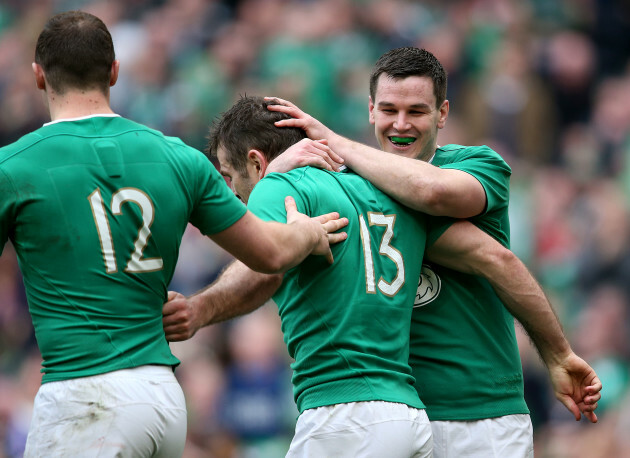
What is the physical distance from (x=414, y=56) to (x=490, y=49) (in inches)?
277

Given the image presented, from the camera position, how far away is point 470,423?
4148 mm

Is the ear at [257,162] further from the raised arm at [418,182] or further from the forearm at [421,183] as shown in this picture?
the forearm at [421,183]

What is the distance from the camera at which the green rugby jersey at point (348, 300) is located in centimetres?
363

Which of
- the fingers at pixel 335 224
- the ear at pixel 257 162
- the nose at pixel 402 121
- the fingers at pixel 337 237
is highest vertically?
the nose at pixel 402 121

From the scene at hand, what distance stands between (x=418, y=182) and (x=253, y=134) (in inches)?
29.9

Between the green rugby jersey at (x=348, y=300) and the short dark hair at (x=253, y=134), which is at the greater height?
the short dark hair at (x=253, y=134)

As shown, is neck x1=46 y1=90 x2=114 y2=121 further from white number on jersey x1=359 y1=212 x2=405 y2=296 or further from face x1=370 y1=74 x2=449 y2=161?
face x1=370 y1=74 x2=449 y2=161

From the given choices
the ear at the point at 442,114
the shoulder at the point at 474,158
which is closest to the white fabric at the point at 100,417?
the shoulder at the point at 474,158

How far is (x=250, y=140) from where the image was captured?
4.14 metres

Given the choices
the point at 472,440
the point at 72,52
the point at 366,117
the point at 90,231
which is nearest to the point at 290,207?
the point at 90,231

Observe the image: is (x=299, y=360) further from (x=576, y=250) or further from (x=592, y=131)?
(x=592, y=131)

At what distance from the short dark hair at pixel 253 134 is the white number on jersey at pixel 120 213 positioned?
90cm

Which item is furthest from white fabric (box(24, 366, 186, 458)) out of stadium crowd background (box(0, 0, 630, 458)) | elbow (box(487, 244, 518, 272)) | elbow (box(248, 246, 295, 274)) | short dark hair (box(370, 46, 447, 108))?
stadium crowd background (box(0, 0, 630, 458))

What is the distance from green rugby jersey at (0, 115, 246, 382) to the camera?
128 inches
